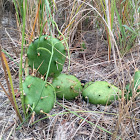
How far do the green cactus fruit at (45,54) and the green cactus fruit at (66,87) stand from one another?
43 millimetres

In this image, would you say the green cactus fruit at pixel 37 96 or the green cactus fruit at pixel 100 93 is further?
the green cactus fruit at pixel 100 93

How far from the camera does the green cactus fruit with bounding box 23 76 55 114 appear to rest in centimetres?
83

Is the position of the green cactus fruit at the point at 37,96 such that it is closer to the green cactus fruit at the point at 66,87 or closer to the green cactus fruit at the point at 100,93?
the green cactus fruit at the point at 66,87

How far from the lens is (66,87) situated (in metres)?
1.01

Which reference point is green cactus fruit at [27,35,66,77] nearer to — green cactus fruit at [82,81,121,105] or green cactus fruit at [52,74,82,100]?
green cactus fruit at [52,74,82,100]

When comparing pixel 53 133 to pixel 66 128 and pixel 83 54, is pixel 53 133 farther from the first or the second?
pixel 83 54

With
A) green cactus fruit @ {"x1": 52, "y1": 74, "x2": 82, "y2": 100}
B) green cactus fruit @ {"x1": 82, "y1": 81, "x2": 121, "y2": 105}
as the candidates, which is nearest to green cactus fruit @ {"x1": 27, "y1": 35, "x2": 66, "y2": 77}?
green cactus fruit @ {"x1": 52, "y1": 74, "x2": 82, "y2": 100}

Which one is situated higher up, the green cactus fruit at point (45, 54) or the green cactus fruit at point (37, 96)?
the green cactus fruit at point (45, 54)

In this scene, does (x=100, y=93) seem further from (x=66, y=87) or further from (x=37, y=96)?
(x=37, y=96)

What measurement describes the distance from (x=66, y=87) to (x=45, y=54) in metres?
0.20

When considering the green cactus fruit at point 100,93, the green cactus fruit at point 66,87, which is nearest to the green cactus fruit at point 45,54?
the green cactus fruit at point 66,87

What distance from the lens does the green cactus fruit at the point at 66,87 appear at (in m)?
1.00

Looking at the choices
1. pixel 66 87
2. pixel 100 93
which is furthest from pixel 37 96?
pixel 100 93

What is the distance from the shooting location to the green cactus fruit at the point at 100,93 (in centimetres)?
97
